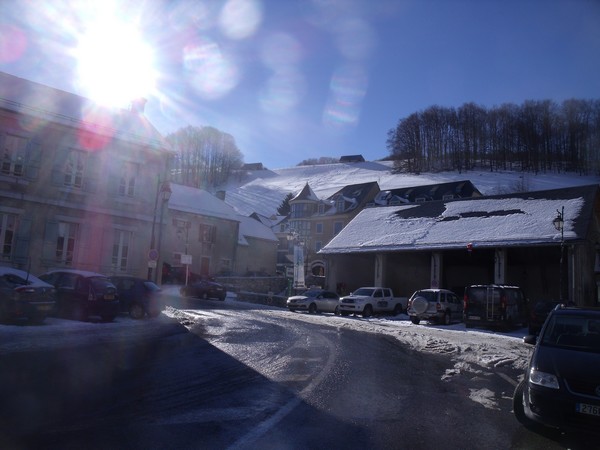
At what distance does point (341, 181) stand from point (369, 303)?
295ft

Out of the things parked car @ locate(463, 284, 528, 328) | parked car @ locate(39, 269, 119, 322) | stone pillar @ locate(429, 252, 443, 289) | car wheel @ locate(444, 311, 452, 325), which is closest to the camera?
parked car @ locate(39, 269, 119, 322)

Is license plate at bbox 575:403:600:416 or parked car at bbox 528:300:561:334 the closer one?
license plate at bbox 575:403:600:416

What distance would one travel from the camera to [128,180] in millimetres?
29953

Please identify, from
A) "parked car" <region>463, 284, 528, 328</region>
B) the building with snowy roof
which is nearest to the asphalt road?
"parked car" <region>463, 284, 528, 328</region>

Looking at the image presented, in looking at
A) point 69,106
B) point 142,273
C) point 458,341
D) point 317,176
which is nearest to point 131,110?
point 69,106

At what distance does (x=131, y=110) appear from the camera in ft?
117

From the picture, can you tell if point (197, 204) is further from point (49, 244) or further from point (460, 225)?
point (460, 225)

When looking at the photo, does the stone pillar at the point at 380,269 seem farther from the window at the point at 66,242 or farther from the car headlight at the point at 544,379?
the car headlight at the point at 544,379

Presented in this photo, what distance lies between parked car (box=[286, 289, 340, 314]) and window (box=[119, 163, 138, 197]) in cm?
1169

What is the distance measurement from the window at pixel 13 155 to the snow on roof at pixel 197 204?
2380 cm

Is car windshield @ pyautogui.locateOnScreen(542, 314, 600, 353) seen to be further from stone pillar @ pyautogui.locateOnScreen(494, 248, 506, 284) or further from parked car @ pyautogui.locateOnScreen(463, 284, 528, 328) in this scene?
stone pillar @ pyautogui.locateOnScreen(494, 248, 506, 284)

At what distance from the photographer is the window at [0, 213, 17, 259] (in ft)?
82.7

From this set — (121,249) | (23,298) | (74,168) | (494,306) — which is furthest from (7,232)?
(494,306)

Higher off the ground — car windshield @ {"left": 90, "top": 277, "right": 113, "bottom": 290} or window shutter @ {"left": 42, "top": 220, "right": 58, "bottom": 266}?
window shutter @ {"left": 42, "top": 220, "right": 58, "bottom": 266}
